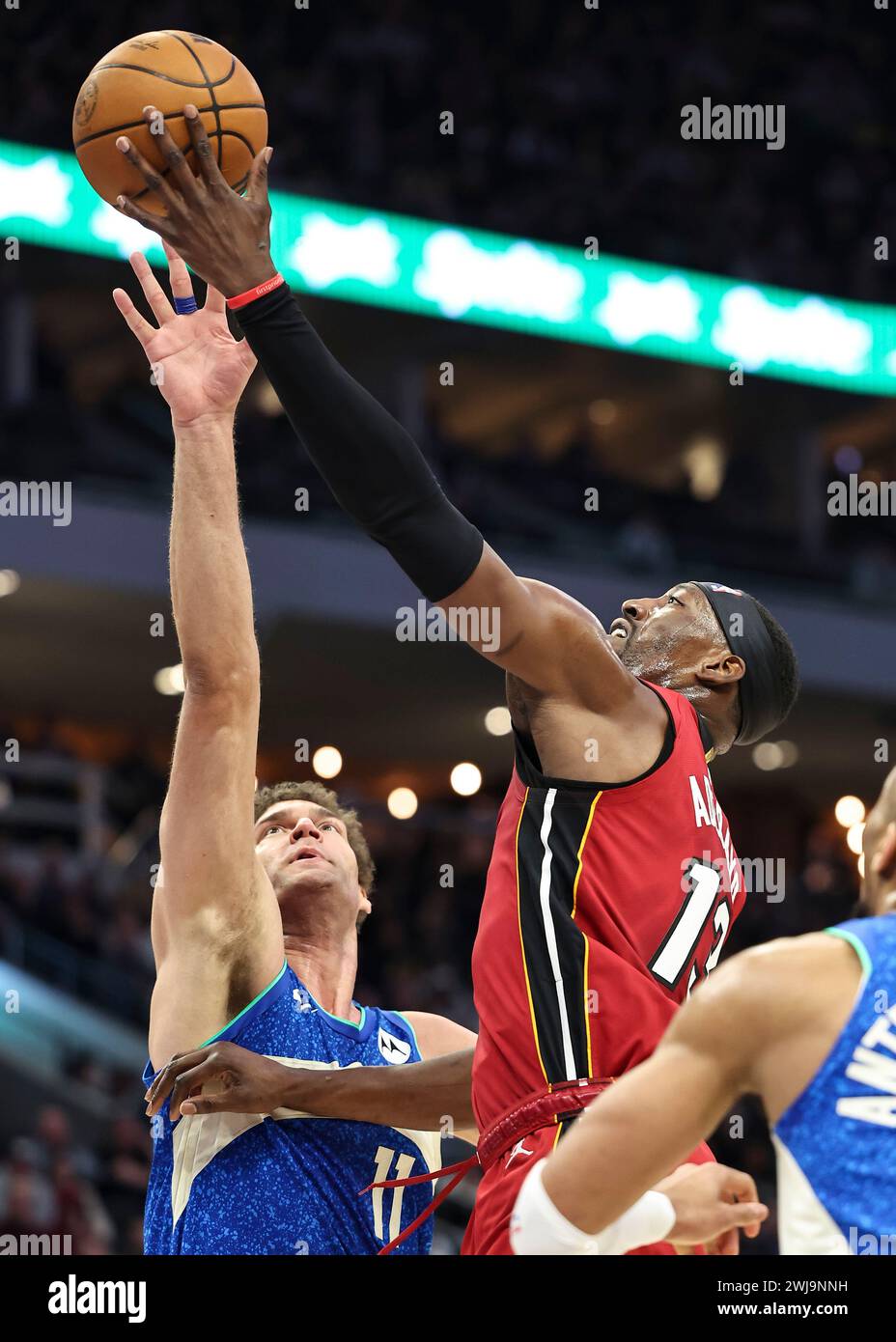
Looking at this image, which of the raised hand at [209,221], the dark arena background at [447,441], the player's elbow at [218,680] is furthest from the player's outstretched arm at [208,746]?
the dark arena background at [447,441]

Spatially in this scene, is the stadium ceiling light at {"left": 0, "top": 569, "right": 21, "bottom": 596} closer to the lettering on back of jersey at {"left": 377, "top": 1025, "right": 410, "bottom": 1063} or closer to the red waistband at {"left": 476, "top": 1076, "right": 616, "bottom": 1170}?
the lettering on back of jersey at {"left": 377, "top": 1025, "right": 410, "bottom": 1063}

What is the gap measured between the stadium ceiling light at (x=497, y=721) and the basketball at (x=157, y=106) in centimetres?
1442

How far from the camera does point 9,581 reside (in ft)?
48.4

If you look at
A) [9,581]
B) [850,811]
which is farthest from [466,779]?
[9,581]

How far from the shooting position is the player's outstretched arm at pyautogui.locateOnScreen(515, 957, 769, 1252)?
2078 mm

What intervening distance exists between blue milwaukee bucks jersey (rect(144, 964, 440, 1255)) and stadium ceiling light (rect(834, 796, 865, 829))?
55.0 feet

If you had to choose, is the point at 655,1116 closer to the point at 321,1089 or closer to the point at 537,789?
the point at 537,789

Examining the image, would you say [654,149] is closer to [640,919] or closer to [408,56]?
[408,56]

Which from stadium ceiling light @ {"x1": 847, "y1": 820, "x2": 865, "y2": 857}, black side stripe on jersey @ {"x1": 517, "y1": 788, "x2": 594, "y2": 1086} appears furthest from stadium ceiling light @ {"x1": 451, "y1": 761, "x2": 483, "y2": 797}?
black side stripe on jersey @ {"x1": 517, "y1": 788, "x2": 594, "y2": 1086}

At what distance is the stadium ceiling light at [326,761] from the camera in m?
20.2

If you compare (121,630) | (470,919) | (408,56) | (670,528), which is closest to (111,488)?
(121,630)

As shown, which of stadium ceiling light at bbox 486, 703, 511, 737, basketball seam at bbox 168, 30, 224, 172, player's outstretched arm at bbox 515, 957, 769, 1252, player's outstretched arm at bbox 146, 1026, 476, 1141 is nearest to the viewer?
player's outstretched arm at bbox 515, 957, 769, 1252

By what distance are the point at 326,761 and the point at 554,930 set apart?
17.5 m

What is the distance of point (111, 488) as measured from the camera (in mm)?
14719
